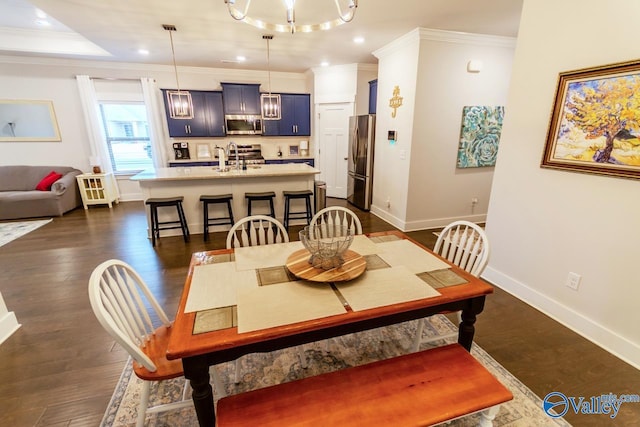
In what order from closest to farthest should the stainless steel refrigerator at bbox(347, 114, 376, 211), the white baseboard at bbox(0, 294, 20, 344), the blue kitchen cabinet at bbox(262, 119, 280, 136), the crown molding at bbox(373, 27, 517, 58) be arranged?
the white baseboard at bbox(0, 294, 20, 344) → the crown molding at bbox(373, 27, 517, 58) → the stainless steel refrigerator at bbox(347, 114, 376, 211) → the blue kitchen cabinet at bbox(262, 119, 280, 136)

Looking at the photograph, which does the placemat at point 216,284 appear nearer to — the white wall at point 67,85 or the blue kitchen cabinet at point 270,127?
the blue kitchen cabinet at point 270,127

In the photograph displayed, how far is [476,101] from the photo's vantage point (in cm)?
402

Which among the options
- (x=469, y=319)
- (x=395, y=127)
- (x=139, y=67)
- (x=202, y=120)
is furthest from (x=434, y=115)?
(x=139, y=67)

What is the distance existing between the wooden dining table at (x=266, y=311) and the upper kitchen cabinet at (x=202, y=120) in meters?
5.01

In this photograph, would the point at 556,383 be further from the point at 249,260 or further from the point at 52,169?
the point at 52,169

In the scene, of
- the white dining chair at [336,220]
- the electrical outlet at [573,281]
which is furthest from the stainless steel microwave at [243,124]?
the electrical outlet at [573,281]

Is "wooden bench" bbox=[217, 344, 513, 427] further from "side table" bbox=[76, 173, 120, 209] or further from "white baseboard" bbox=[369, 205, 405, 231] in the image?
"side table" bbox=[76, 173, 120, 209]

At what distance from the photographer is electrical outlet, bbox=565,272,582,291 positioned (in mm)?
2156

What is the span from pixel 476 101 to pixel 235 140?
15.5 ft

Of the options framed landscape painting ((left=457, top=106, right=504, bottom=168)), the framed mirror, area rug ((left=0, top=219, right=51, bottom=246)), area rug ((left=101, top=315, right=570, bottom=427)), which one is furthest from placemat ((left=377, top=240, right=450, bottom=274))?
the framed mirror

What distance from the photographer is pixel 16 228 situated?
4.30 metres

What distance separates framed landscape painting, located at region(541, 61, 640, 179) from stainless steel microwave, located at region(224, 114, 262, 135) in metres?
5.25

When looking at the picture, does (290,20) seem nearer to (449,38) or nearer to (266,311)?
(266,311)

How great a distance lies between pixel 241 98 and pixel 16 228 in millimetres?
4320
